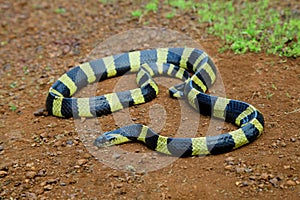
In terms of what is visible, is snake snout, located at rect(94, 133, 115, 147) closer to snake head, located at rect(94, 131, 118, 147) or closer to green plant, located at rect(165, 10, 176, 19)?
snake head, located at rect(94, 131, 118, 147)

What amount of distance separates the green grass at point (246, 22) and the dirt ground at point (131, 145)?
0.75 ft

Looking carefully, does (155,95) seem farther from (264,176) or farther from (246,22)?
(246,22)

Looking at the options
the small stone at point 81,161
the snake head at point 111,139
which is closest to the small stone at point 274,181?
the snake head at point 111,139

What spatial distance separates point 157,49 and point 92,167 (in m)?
3.79

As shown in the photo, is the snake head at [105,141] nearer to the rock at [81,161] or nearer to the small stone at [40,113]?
the rock at [81,161]

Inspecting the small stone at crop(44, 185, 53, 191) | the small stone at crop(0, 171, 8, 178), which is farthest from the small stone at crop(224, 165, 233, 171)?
the small stone at crop(0, 171, 8, 178)

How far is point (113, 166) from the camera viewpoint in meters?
5.95

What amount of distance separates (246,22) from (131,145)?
4.77 m

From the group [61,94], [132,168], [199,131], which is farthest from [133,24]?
[132,168]

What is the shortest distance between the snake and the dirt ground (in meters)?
0.15

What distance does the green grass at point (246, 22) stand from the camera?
339 inches

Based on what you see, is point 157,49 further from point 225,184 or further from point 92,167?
point 225,184

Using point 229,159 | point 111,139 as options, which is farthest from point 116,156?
point 229,159

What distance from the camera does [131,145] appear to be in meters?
6.47
